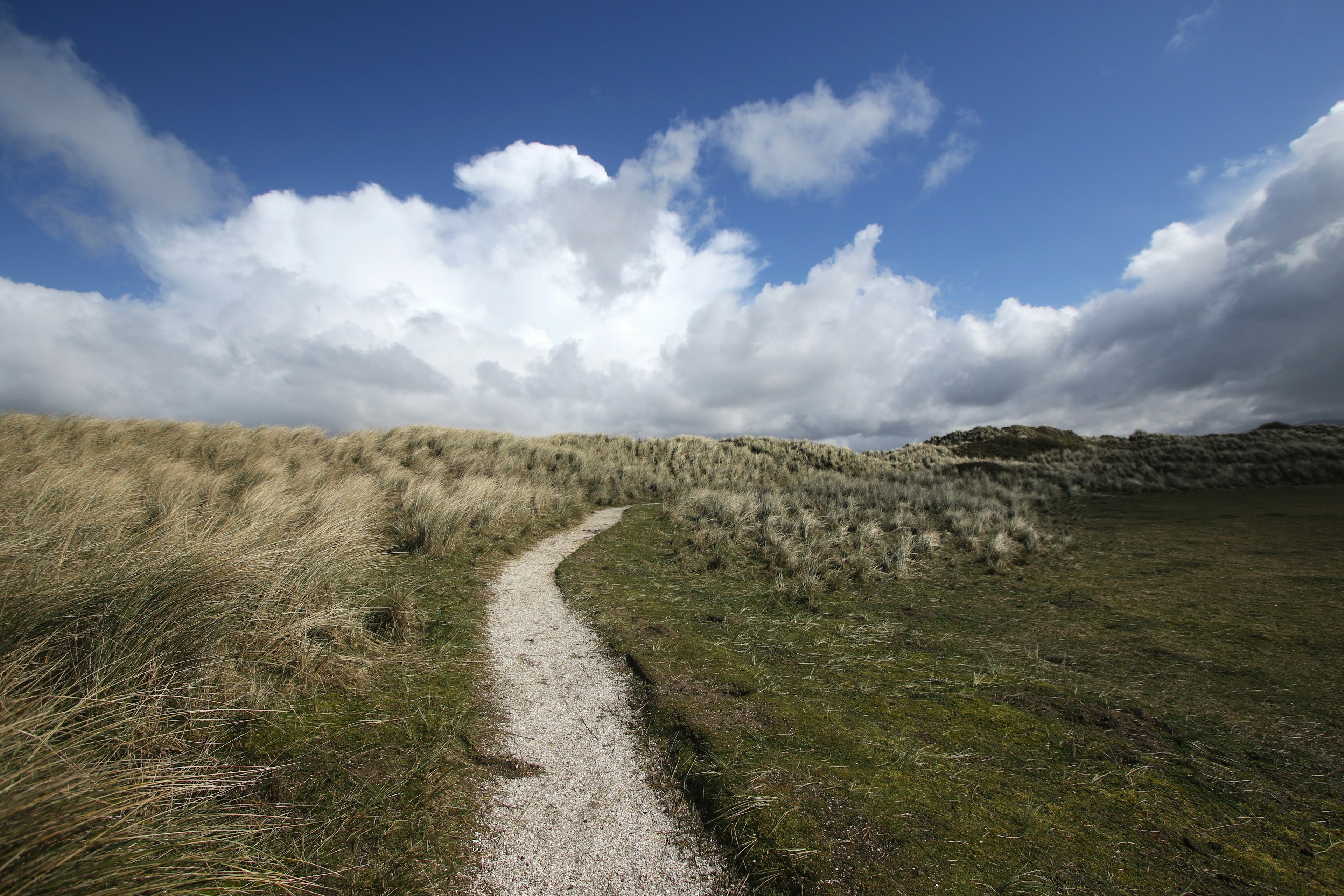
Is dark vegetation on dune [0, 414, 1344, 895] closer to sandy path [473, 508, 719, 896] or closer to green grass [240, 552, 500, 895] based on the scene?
green grass [240, 552, 500, 895]

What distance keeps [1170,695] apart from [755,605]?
13.4 ft

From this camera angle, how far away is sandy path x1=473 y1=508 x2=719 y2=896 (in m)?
2.43

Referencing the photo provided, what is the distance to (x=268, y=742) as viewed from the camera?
3.05 meters

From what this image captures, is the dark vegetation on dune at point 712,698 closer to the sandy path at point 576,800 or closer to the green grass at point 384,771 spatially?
the green grass at point 384,771

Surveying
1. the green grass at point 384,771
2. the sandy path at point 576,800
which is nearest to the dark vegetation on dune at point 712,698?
the green grass at point 384,771

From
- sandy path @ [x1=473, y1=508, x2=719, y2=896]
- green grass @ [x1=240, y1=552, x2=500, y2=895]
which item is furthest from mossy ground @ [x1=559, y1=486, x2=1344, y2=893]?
green grass @ [x1=240, y1=552, x2=500, y2=895]

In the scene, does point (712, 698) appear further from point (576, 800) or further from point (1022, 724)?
point (1022, 724)

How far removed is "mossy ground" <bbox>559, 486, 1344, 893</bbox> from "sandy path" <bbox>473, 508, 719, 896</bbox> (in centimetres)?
25

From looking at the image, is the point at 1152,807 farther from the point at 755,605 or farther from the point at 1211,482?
the point at 1211,482

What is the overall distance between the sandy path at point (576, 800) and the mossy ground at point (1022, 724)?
0.25 meters

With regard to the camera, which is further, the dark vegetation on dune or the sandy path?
the sandy path

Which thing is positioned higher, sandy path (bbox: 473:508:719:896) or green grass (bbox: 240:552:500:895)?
green grass (bbox: 240:552:500:895)

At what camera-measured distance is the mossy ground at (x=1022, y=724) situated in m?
2.36

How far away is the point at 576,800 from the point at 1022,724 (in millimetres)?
3078
